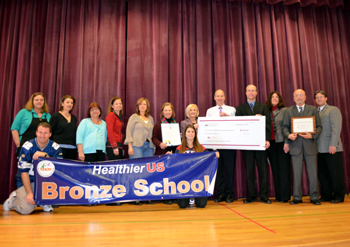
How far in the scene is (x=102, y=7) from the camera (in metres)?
4.78

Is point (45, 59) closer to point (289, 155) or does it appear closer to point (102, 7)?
point (102, 7)

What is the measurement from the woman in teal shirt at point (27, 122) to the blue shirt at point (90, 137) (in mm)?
653

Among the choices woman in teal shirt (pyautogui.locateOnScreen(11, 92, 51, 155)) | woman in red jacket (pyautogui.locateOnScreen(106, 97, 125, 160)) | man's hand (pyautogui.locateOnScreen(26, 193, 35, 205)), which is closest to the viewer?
man's hand (pyautogui.locateOnScreen(26, 193, 35, 205))

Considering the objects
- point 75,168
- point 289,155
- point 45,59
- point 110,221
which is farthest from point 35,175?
point 289,155

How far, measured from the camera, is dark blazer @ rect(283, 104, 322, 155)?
145 inches

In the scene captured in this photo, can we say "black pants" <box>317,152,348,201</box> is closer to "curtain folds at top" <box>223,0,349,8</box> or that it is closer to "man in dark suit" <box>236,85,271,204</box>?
"man in dark suit" <box>236,85,271,204</box>

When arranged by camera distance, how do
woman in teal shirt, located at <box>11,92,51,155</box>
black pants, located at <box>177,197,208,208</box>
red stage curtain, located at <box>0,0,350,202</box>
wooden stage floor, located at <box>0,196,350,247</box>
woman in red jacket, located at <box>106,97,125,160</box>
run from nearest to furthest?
1. wooden stage floor, located at <box>0,196,350,247</box>
2. black pants, located at <box>177,197,208,208</box>
3. woman in teal shirt, located at <box>11,92,51,155</box>
4. woman in red jacket, located at <box>106,97,125,160</box>
5. red stage curtain, located at <box>0,0,350,202</box>

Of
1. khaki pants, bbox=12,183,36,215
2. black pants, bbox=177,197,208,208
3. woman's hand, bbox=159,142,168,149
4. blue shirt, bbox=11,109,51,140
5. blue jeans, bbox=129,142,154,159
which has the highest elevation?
blue shirt, bbox=11,109,51,140

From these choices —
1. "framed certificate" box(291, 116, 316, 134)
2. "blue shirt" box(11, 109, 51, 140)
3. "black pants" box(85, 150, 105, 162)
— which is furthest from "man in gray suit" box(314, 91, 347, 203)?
"blue shirt" box(11, 109, 51, 140)

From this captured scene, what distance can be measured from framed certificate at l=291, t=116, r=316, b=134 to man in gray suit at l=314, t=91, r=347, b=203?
0.35 meters

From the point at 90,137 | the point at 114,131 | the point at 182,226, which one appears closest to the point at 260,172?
the point at 182,226

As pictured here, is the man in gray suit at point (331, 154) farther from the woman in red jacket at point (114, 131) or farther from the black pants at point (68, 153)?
the black pants at point (68, 153)

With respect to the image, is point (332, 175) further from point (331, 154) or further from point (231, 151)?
point (231, 151)

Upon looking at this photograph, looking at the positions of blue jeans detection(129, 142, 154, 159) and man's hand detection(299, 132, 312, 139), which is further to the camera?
blue jeans detection(129, 142, 154, 159)
